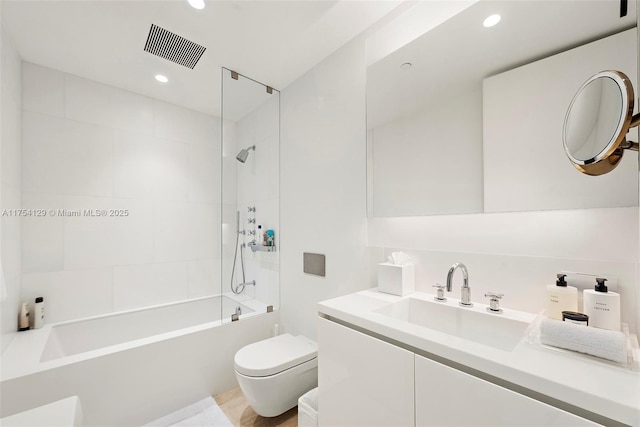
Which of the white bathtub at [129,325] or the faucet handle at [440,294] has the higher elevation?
the faucet handle at [440,294]

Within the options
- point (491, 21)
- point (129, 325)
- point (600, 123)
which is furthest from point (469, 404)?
point (129, 325)

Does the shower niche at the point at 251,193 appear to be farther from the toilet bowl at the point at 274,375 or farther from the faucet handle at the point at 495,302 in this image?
the faucet handle at the point at 495,302

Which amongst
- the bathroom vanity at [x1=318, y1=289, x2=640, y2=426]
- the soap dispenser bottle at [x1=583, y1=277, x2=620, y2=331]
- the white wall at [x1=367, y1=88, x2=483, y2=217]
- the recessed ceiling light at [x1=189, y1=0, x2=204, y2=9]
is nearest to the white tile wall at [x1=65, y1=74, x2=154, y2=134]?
the recessed ceiling light at [x1=189, y1=0, x2=204, y2=9]

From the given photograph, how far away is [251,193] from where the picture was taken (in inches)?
93.1

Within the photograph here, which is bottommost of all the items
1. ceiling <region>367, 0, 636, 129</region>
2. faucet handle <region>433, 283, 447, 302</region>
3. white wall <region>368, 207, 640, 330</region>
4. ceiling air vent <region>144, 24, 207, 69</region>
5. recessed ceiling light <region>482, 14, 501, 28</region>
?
faucet handle <region>433, 283, 447, 302</region>

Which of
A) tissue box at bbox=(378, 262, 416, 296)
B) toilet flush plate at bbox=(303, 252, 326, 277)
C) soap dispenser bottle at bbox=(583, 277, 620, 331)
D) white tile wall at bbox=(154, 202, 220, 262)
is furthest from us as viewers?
white tile wall at bbox=(154, 202, 220, 262)

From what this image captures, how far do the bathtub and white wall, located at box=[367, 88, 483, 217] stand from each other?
1.52 m

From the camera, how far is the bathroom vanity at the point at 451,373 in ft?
2.04

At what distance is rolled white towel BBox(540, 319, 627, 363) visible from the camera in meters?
0.68

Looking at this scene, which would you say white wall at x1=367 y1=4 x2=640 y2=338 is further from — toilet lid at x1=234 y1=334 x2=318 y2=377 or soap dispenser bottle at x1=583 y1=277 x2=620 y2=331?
toilet lid at x1=234 y1=334 x2=318 y2=377

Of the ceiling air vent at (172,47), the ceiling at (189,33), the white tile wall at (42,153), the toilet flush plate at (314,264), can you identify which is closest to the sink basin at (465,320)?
the toilet flush plate at (314,264)

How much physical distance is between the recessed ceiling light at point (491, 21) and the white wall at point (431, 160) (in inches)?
10.6

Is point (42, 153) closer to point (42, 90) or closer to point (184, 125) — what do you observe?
point (42, 90)

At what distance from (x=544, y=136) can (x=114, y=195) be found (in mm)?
3011
